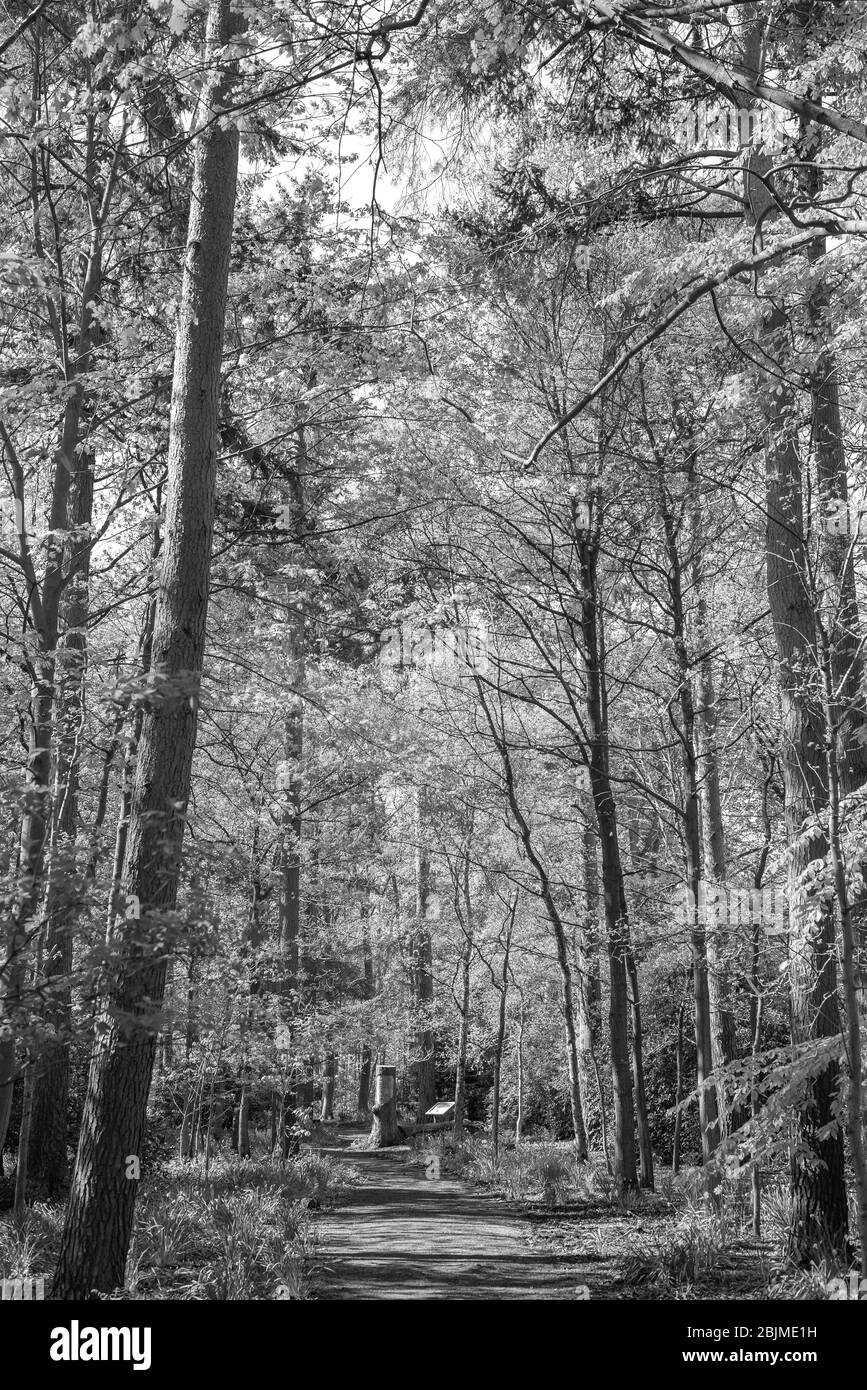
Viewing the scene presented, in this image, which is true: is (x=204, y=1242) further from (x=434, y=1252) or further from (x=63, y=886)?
(x=63, y=886)

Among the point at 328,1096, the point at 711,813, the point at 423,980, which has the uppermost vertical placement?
the point at 711,813

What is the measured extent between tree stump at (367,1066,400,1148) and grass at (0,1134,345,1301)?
8.96 metres

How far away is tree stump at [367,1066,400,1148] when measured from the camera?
60.8 feet

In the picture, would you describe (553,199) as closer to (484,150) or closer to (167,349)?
(484,150)

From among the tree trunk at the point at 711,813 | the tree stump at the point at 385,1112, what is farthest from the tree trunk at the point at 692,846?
the tree stump at the point at 385,1112

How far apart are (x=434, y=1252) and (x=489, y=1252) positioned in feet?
1.31

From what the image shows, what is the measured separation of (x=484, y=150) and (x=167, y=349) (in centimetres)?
320

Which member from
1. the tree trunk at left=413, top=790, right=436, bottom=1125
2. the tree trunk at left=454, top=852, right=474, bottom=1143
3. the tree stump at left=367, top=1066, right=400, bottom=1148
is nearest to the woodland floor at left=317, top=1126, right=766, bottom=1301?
the tree trunk at left=454, top=852, right=474, bottom=1143

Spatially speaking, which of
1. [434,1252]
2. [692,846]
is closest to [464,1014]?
[692,846]

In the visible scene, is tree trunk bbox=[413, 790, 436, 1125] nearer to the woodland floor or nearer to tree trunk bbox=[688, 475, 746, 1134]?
tree trunk bbox=[688, 475, 746, 1134]

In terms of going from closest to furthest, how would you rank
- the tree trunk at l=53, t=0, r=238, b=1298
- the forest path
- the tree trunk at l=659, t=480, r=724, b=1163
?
the tree trunk at l=53, t=0, r=238, b=1298, the forest path, the tree trunk at l=659, t=480, r=724, b=1163

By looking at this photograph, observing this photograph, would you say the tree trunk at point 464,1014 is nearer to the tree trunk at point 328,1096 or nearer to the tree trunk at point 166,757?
the tree trunk at point 328,1096

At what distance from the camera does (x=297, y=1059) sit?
1046 centimetres

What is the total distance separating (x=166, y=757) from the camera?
5.48 metres
